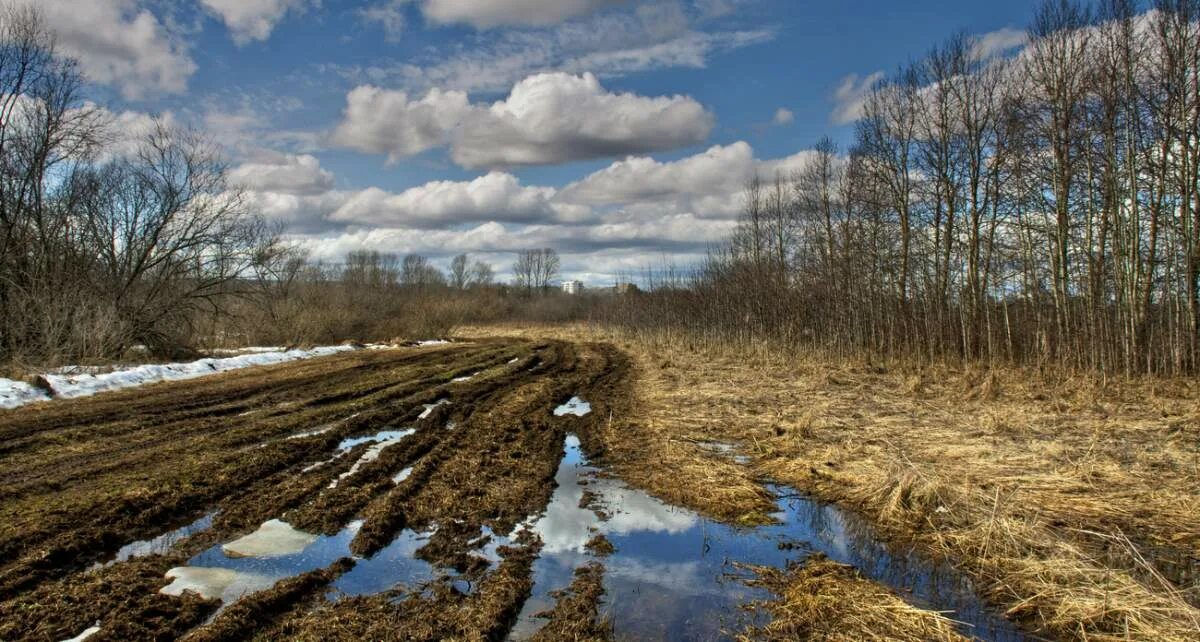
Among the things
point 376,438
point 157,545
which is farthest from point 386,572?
point 376,438

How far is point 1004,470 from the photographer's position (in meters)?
6.96

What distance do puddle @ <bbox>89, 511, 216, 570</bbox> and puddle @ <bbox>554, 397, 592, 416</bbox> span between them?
6.59 meters

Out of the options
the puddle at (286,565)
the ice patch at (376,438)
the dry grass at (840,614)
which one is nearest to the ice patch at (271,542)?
the puddle at (286,565)

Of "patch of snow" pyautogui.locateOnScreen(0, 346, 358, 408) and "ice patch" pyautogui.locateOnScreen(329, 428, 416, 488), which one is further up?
"patch of snow" pyautogui.locateOnScreen(0, 346, 358, 408)

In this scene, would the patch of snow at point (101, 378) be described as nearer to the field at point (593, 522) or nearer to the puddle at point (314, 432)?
the field at point (593, 522)

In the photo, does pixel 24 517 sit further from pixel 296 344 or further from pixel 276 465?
pixel 296 344

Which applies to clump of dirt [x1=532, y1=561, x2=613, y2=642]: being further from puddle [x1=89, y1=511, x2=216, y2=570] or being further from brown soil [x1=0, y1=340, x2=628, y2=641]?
puddle [x1=89, y1=511, x2=216, y2=570]

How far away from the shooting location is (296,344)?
26.0m

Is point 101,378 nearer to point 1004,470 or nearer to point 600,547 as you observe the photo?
point 600,547

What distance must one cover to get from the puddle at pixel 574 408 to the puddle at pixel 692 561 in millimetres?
4607

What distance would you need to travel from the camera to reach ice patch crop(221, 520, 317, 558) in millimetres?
4598

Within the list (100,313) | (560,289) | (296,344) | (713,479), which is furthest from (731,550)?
(560,289)

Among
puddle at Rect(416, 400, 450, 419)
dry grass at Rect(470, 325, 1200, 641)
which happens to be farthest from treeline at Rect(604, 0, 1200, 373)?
puddle at Rect(416, 400, 450, 419)

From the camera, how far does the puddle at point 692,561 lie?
3.91 m
